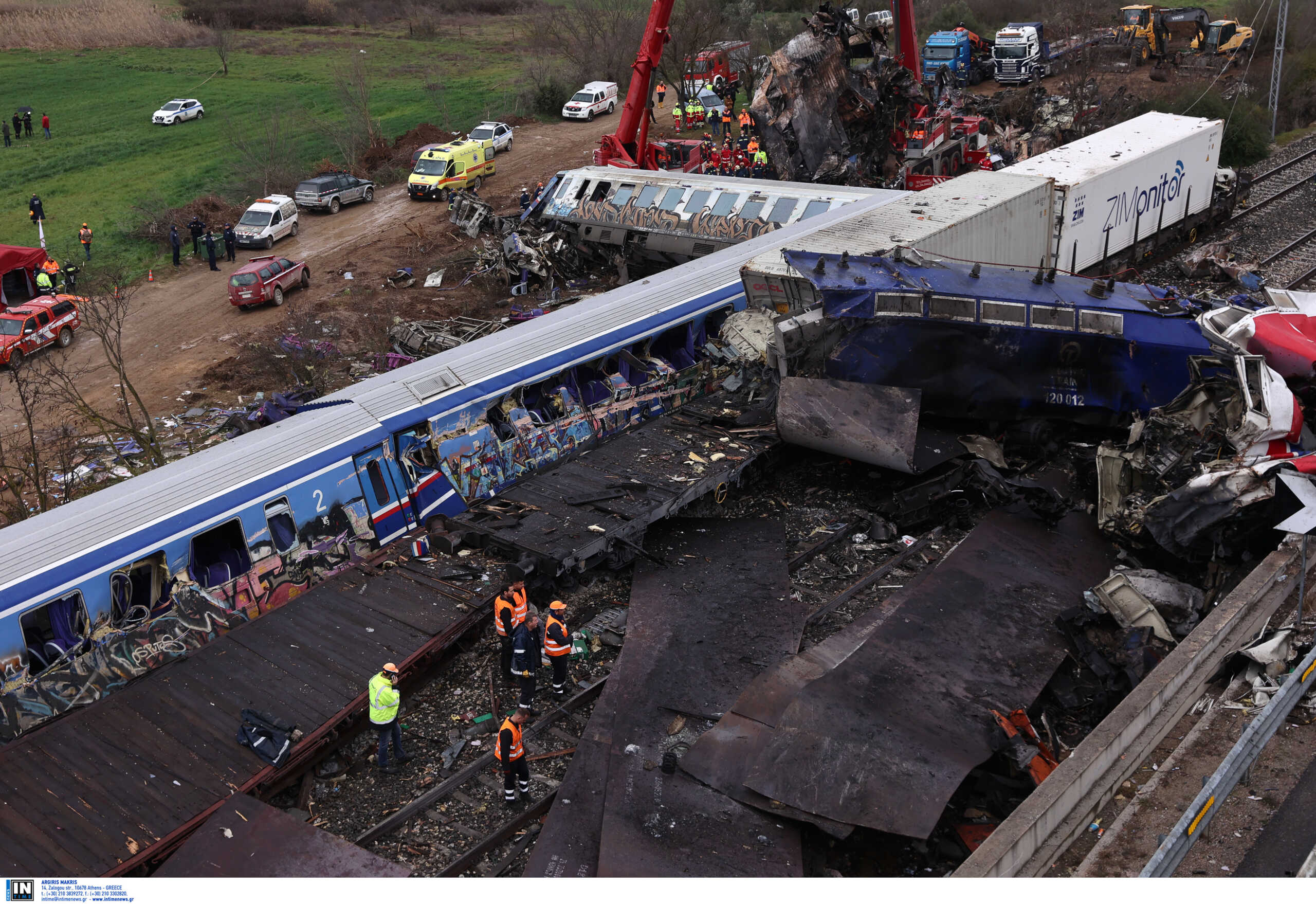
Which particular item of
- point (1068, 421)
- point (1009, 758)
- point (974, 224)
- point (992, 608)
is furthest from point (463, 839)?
point (974, 224)

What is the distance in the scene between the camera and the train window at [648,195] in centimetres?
2622

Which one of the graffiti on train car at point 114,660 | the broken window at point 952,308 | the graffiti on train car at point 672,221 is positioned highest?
the broken window at point 952,308

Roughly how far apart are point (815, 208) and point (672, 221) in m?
3.69

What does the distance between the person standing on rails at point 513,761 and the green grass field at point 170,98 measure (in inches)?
1115

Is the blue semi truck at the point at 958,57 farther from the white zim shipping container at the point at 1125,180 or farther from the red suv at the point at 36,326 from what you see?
the red suv at the point at 36,326

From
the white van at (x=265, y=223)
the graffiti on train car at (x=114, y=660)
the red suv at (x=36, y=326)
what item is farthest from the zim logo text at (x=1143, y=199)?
the red suv at (x=36, y=326)

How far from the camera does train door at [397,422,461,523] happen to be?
45.9ft

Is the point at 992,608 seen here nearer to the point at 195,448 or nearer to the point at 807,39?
the point at 195,448

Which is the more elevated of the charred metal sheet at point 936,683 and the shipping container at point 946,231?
the shipping container at point 946,231

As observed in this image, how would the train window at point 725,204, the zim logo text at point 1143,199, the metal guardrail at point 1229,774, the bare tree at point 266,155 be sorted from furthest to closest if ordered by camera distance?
1. the bare tree at point 266,155
2. the train window at point 725,204
3. the zim logo text at point 1143,199
4. the metal guardrail at point 1229,774

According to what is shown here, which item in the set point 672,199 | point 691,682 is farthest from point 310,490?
point 672,199

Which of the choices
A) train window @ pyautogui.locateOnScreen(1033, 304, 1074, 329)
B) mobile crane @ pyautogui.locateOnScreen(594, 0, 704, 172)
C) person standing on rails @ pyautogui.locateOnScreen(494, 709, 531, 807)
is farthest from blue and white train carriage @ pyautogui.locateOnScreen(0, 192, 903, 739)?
mobile crane @ pyautogui.locateOnScreen(594, 0, 704, 172)

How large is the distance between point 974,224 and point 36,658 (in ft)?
53.4

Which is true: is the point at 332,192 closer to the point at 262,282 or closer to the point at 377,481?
the point at 262,282
